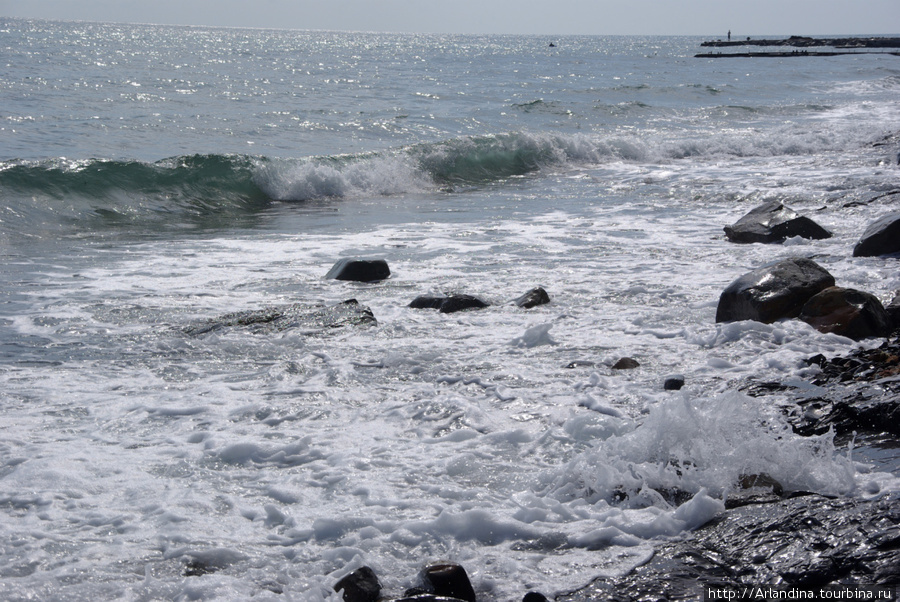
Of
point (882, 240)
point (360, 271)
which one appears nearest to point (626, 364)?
point (360, 271)

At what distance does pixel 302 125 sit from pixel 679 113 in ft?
43.7

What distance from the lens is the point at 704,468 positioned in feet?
11.5

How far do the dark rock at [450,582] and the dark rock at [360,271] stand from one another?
493 centimetres

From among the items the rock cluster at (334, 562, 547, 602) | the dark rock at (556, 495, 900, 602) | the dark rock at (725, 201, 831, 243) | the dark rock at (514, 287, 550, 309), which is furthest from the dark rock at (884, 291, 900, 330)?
the rock cluster at (334, 562, 547, 602)

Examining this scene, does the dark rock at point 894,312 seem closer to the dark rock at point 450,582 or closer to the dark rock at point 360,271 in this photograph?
the dark rock at point 450,582

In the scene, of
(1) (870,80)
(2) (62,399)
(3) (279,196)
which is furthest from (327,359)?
(1) (870,80)

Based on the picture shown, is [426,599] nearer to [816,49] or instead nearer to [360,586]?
[360,586]

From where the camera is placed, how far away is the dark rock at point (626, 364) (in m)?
5.07

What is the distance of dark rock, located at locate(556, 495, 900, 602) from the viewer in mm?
2617

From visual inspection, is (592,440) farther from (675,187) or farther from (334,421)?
(675,187)

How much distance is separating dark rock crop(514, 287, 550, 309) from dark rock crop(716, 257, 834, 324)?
1415 mm

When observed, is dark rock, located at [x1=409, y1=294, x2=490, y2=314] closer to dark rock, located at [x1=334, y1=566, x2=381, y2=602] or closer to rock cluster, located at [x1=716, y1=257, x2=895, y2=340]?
rock cluster, located at [x1=716, y1=257, x2=895, y2=340]

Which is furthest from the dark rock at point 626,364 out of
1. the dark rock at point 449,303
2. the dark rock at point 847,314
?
the dark rock at point 449,303

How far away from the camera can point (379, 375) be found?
5.07 metres
